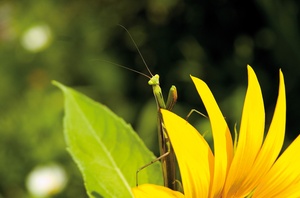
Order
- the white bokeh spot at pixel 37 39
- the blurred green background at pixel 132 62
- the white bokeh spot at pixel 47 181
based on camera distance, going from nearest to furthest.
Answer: the blurred green background at pixel 132 62 → the white bokeh spot at pixel 47 181 → the white bokeh spot at pixel 37 39

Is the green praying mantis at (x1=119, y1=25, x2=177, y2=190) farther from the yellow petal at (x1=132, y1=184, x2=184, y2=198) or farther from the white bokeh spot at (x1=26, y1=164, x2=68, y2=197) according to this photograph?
the white bokeh spot at (x1=26, y1=164, x2=68, y2=197)

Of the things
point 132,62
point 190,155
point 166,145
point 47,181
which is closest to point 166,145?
point 166,145

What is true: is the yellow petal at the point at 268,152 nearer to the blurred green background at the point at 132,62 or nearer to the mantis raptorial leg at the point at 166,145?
the mantis raptorial leg at the point at 166,145

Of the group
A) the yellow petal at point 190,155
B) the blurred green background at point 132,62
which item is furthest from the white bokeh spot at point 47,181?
the yellow petal at point 190,155

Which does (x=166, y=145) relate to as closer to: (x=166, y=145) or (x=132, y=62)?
(x=166, y=145)

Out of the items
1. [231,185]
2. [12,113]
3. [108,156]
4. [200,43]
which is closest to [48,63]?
[12,113]

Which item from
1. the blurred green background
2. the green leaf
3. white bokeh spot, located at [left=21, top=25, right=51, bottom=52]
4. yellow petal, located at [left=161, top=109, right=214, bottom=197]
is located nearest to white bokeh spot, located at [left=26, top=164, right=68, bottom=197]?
the blurred green background
